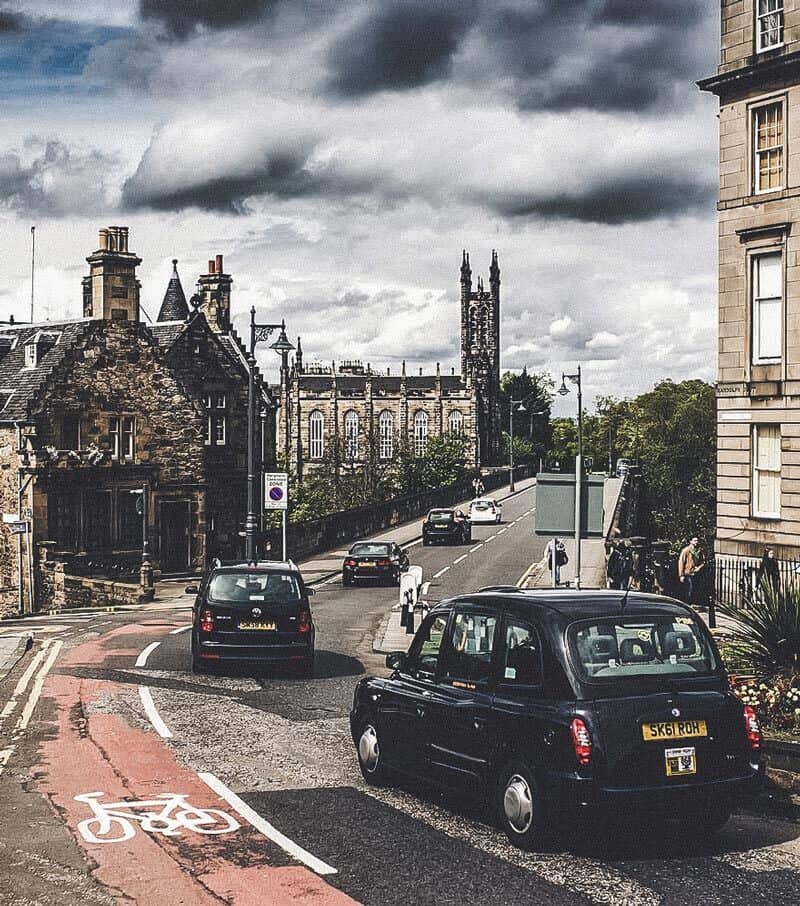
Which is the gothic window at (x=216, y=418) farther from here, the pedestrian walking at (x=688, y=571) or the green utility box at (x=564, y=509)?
the green utility box at (x=564, y=509)

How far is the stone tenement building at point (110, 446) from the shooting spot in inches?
1845

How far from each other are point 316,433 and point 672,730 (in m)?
151

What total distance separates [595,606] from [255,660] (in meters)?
9.84

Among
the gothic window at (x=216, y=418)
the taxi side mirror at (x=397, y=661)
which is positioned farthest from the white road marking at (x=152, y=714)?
the gothic window at (x=216, y=418)

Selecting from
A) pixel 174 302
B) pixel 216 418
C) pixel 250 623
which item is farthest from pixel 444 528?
pixel 250 623

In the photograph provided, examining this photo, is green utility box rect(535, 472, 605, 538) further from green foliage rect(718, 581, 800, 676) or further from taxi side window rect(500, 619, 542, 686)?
taxi side window rect(500, 619, 542, 686)

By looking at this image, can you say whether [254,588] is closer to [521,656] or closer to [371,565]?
[521,656]

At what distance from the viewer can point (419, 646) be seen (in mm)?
11359

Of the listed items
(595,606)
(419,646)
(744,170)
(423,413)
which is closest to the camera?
(595,606)

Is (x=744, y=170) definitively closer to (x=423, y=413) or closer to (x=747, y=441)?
(x=747, y=441)

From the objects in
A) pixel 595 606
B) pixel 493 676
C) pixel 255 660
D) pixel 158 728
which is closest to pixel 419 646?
pixel 493 676

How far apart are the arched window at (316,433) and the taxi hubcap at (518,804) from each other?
150 m

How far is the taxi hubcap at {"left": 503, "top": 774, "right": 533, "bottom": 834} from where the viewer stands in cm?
930

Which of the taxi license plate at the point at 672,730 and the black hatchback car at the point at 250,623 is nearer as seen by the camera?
the taxi license plate at the point at 672,730
